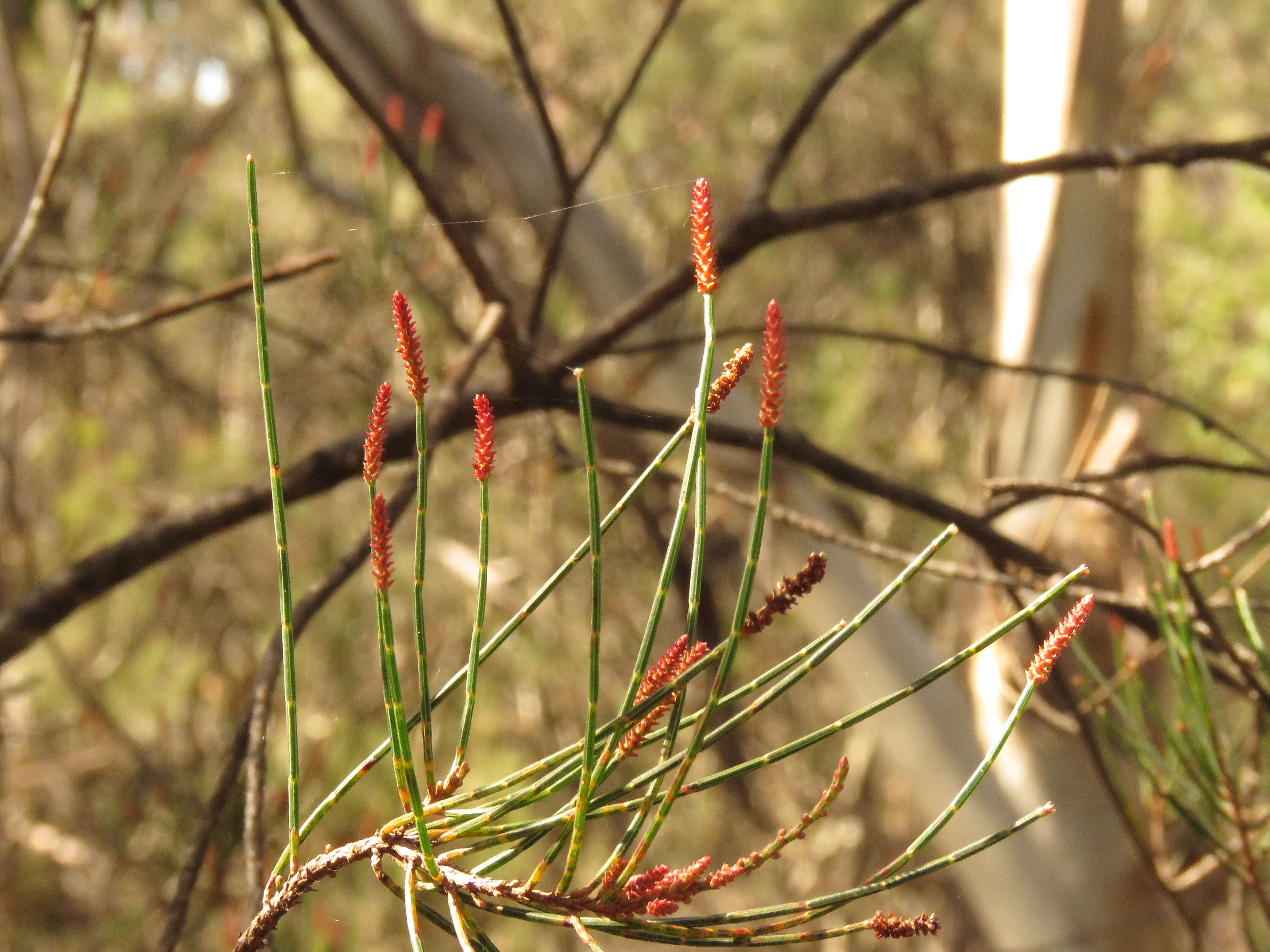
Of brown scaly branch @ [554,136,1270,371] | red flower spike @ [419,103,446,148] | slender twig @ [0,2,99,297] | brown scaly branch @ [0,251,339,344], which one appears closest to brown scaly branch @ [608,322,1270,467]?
brown scaly branch @ [554,136,1270,371]

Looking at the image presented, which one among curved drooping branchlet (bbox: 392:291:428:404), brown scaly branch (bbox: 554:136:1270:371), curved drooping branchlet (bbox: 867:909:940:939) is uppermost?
brown scaly branch (bbox: 554:136:1270:371)

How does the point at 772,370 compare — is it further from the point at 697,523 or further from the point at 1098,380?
the point at 1098,380

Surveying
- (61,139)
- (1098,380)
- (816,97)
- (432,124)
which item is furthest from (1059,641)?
(432,124)

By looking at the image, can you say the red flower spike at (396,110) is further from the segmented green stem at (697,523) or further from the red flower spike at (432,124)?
the segmented green stem at (697,523)

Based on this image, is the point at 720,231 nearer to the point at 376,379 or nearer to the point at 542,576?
the point at 376,379

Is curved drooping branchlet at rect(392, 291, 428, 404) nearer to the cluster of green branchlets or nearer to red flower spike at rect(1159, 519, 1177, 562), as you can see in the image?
the cluster of green branchlets

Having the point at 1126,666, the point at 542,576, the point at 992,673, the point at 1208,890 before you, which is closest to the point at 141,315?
the point at 1126,666
